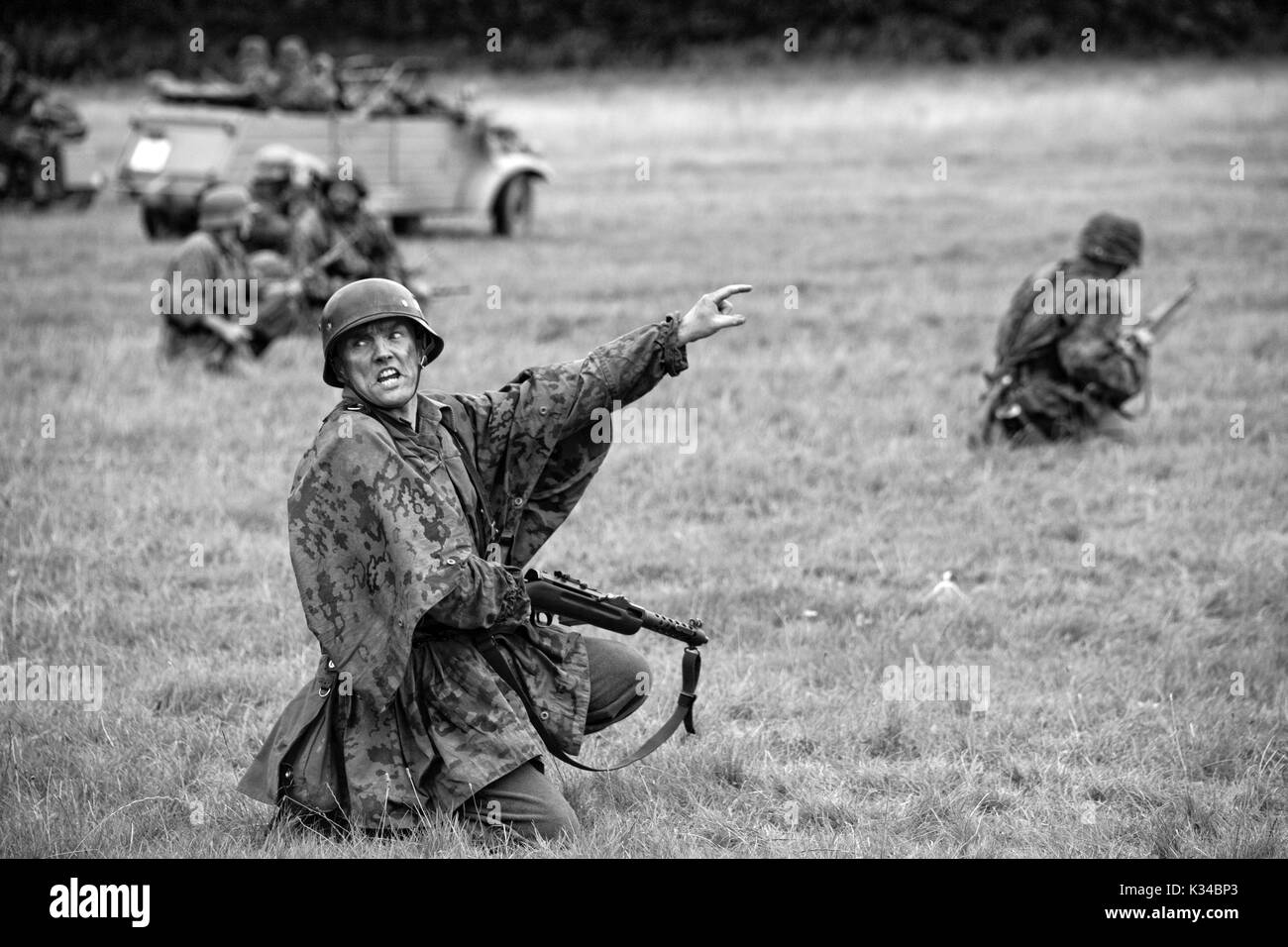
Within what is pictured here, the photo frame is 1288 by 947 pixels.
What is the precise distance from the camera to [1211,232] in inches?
683

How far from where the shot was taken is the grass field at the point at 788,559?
5137 millimetres

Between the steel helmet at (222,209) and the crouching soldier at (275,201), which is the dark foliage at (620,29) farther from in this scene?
the steel helmet at (222,209)

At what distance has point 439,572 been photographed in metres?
4.33

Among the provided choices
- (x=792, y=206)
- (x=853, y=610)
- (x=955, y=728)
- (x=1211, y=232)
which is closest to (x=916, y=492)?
(x=853, y=610)

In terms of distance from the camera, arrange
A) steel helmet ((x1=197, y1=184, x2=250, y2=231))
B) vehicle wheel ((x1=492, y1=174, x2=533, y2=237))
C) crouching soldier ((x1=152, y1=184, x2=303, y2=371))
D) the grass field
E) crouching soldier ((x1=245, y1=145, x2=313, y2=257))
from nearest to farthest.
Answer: the grass field
crouching soldier ((x1=152, y1=184, x2=303, y2=371))
steel helmet ((x1=197, y1=184, x2=250, y2=231))
crouching soldier ((x1=245, y1=145, x2=313, y2=257))
vehicle wheel ((x1=492, y1=174, x2=533, y2=237))

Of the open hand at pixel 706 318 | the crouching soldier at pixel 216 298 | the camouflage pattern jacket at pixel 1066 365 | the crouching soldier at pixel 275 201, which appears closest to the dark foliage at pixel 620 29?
the crouching soldier at pixel 275 201

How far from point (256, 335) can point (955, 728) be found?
763 centimetres

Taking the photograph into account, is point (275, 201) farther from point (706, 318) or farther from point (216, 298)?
point (706, 318)

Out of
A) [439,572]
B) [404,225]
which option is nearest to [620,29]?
[404,225]

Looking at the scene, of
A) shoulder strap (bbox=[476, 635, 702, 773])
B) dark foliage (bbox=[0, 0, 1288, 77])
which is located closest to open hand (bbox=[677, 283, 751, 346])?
shoulder strap (bbox=[476, 635, 702, 773])

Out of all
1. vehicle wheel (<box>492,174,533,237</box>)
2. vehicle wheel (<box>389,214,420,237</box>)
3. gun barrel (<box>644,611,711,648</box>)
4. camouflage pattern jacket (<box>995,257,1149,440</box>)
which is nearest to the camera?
gun barrel (<box>644,611,711,648</box>)

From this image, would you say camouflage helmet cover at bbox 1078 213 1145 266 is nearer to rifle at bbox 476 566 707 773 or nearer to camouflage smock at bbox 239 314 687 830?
camouflage smock at bbox 239 314 687 830

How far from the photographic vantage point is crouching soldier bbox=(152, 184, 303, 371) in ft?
36.8

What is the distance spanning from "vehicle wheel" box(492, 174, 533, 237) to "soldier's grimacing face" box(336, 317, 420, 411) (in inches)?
588
